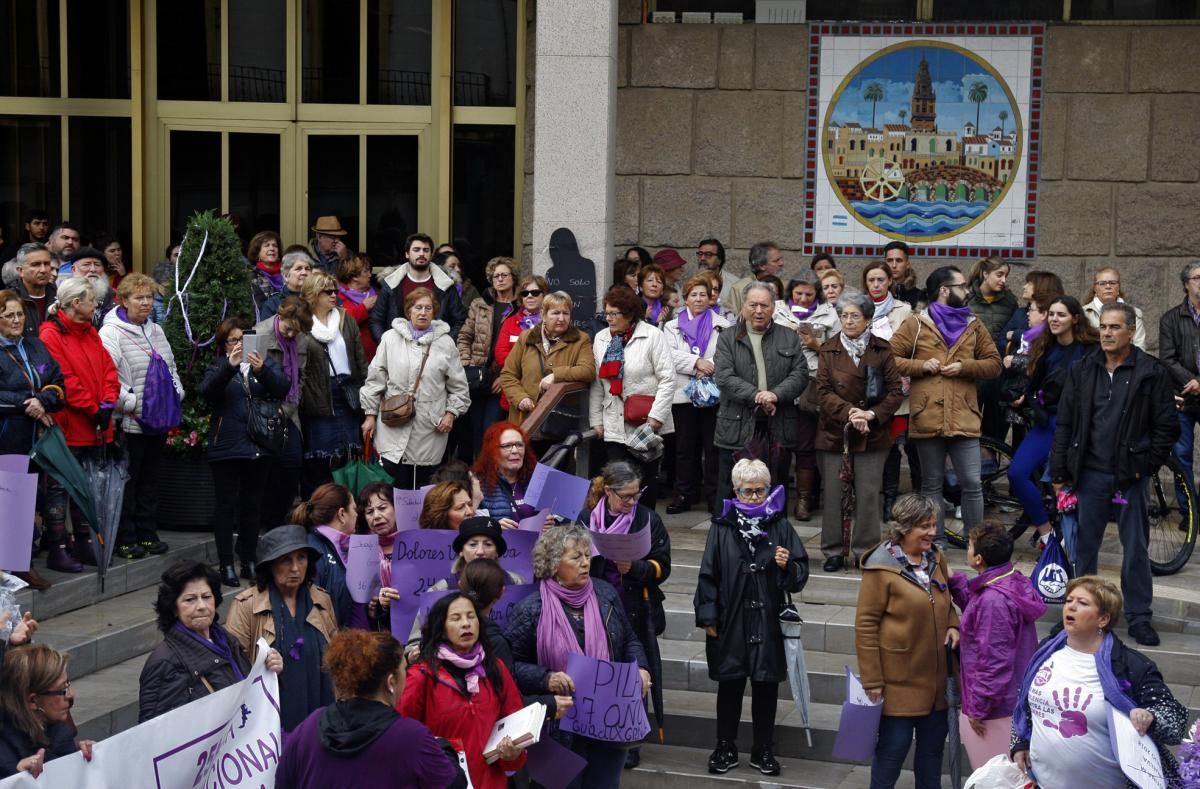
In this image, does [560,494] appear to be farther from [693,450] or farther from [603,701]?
[693,450]

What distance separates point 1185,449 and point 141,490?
24.2ft

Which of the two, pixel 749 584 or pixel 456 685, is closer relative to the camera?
pixel 456 685

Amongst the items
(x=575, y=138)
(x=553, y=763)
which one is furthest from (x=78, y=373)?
(x=553, y=763)

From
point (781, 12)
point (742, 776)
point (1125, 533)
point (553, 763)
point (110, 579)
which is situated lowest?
point (742, 776)

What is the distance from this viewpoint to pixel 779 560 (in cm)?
911

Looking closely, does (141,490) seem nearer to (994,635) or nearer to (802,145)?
(994,635)

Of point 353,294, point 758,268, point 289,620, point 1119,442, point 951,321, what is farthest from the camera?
point 758,268

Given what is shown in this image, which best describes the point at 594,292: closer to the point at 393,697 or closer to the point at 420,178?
the point at 420,178

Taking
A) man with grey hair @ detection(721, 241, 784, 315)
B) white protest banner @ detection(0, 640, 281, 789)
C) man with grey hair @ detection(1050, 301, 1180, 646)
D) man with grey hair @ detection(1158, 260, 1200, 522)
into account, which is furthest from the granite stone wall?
white protest banner @ detection(0, 640, 281, 789)

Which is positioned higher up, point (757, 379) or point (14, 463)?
point (757, 379)

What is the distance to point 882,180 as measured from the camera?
15.6m

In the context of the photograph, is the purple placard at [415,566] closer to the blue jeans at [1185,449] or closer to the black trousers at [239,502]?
the black trousers at [239,502]

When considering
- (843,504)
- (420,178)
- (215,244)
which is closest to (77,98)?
(420,178)

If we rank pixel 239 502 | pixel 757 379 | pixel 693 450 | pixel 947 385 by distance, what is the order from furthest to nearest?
pixel 693 450 → pixel 757 379 → pixel 947 385 → pixel 239 502
